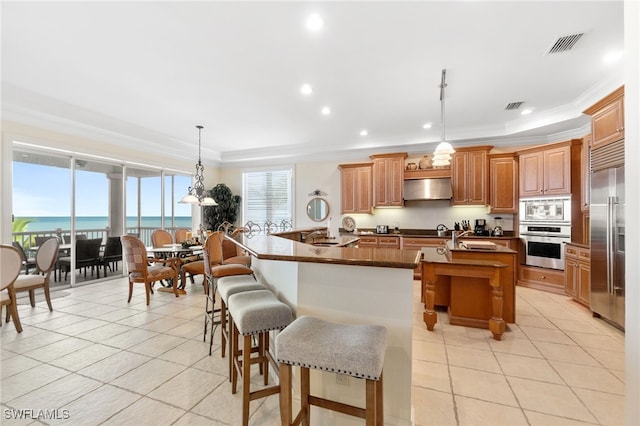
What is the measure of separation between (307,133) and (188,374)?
187 inches

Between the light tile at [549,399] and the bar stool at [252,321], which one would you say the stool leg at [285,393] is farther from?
the light tile at [549,399]

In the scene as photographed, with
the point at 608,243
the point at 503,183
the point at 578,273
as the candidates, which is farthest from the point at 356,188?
the point at 608,243

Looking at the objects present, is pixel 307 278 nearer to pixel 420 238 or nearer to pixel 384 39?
pixel 384 39

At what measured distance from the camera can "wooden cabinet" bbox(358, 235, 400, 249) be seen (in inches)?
227

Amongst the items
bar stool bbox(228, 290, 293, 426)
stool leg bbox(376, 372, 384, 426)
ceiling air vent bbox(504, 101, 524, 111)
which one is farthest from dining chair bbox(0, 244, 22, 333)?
ceiling air vent bbox(504, 101, 524, 111)

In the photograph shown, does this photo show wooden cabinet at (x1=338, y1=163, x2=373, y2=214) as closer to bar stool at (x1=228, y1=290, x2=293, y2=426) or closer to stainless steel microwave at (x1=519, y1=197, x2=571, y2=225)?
stainless steel microwave at (x1=519, y1=197, x2=571, y2=225)

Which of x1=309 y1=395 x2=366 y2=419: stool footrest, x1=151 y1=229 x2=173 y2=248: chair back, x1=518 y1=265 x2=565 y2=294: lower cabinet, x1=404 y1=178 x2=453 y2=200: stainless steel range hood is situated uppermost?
x1=404 y1=178 x2=453 y2=200: stainless steel range hood

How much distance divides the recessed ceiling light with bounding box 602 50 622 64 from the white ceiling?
Answer: 3.0 inches

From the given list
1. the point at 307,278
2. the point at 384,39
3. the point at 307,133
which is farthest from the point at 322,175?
the point at 307,278

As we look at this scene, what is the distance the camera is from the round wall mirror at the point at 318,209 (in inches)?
270

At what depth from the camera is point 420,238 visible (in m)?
5.51

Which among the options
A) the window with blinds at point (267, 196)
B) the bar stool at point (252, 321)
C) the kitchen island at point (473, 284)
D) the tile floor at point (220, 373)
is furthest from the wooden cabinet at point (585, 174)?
the window with blinds at point (267, 196)

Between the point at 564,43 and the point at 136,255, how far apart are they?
585 centimetres

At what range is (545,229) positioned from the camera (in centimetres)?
469
